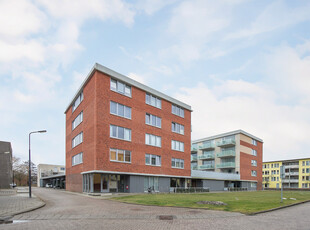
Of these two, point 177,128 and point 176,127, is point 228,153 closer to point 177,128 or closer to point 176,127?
point 177,128

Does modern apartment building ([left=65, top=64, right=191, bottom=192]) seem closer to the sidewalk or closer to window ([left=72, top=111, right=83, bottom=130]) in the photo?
window ([left=72, top=111, right=83, bottom=130])

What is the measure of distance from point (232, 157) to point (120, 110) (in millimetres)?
37648

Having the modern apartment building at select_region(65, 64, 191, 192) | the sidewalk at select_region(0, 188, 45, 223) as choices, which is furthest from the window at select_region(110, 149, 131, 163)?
the sidewalk at select_region(0, 188, 45, 223)

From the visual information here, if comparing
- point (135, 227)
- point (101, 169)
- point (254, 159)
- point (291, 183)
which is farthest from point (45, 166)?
point (135, 227)

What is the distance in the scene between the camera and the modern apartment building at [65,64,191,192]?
1163 inches

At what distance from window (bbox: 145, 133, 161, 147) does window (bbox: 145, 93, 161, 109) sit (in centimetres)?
435

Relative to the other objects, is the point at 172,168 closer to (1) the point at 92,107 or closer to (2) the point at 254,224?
(1) the point at 92,107

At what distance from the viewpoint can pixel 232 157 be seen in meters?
61.0

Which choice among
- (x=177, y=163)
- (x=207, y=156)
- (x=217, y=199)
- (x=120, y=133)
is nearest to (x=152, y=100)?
(x=120, y=133)

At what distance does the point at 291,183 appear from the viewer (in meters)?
98.5

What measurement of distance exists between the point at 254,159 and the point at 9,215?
61.3 metres

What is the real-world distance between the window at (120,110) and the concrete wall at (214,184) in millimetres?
22715

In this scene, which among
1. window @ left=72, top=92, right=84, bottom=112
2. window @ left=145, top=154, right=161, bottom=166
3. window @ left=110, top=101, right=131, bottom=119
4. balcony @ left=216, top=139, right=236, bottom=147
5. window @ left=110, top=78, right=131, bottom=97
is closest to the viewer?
window @ left=110, top=101, right=131, bottom=119

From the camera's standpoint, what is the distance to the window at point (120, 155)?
29980mm
